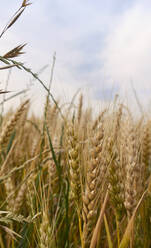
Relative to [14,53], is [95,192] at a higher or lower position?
lower

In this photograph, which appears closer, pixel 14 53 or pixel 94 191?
pixel 14 53

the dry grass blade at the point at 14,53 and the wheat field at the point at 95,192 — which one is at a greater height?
the dry grass blade at the point at 14,53

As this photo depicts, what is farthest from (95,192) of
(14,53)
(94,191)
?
(14,53)

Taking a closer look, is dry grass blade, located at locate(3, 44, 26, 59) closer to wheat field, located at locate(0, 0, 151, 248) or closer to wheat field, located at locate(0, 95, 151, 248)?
wheat field, located at locate(0, 0, 151, 248)

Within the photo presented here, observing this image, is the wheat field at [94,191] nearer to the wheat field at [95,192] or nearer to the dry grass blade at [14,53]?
the wheat field at [95,192]

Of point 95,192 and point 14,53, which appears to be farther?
point 95,192

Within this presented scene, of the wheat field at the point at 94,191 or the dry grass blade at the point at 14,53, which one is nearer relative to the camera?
the dry grass blade at the point at 14,53

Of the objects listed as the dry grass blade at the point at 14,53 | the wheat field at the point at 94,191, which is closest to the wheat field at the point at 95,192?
the wheat field at the point at 94,191

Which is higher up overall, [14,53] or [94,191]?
[14,53]

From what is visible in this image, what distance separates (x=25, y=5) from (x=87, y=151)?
640mm

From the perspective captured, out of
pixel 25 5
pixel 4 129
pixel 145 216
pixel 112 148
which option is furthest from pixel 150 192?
pixel 25 5

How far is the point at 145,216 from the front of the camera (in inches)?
48.9

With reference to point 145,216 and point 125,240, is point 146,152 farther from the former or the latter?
point 125,240

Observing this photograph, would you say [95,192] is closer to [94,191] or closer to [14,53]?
[94,191]
